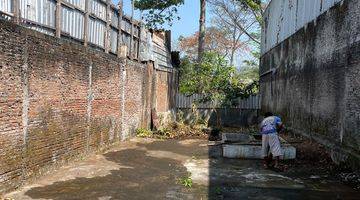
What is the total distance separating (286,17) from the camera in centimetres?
1972

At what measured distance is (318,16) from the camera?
13867 mm

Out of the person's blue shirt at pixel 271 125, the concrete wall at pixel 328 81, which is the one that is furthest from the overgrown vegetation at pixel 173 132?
the person's blue shirt at pixel 271 125

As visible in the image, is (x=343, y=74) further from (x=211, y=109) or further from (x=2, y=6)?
(x=211, y=109)

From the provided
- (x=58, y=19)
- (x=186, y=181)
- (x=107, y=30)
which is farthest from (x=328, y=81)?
(x=58, y=19)

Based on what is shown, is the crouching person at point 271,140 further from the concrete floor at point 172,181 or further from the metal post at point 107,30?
the metal post at point 107,30

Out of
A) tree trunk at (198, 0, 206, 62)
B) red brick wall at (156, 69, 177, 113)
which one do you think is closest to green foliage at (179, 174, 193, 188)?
red brick wall at (156, 69, 177, 113)

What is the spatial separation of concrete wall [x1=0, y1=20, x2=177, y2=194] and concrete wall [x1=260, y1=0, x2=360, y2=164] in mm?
6379

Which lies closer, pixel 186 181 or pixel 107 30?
pixel 186 181

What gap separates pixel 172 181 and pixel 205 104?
51.2ft

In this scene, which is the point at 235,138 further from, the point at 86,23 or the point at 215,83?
the point at 215,83

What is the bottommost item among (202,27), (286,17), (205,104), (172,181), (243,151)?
(172,181)

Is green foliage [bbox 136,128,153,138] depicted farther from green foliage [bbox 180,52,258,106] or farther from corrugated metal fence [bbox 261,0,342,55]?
corrugated metal fence [bbox 261,0,342,55]

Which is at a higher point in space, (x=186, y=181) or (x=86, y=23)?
(x=86, y=23)

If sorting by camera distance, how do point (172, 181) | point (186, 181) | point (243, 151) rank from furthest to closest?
point (243, 151)
point (172, 181)
point (186, 181)
